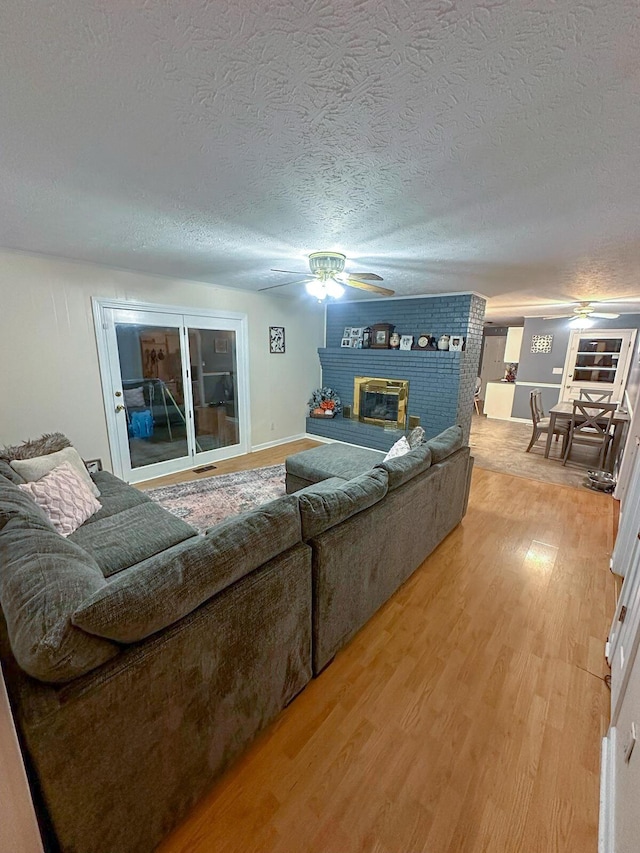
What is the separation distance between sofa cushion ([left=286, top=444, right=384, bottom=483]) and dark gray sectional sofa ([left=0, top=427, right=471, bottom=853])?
1205 millimetres

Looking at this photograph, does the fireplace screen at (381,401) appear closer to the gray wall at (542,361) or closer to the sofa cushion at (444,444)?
the sofa cushion at (444,444)

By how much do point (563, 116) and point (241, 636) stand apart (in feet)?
6.68

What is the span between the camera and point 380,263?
2971 millimetres

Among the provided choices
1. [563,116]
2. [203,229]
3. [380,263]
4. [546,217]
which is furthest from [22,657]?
[380,263]

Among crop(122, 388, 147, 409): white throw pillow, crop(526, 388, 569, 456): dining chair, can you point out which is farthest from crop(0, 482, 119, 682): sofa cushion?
crop(526, 388, 569, 456): dining chair

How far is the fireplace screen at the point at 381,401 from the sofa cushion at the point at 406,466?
2.71m

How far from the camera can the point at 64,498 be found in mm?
2117

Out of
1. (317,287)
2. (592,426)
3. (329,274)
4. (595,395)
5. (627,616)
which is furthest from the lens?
(595,395)

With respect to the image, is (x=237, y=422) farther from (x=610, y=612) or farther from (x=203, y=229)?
(x=610, y=612)

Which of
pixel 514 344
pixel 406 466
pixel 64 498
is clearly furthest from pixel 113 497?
pixel 514 344

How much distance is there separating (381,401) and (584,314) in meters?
3.38

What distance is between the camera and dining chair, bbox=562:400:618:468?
4.35 metres

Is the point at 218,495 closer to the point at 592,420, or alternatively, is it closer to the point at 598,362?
the point at 592,420

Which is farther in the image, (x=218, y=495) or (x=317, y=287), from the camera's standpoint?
(x=218, y=495)
